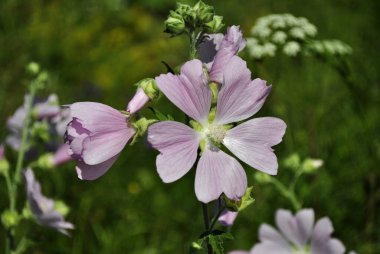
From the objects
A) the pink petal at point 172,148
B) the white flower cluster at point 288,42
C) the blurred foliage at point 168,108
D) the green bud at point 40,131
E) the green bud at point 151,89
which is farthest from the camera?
the blurred foliage at point 168,108

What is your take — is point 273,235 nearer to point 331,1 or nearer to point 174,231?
point 174,231

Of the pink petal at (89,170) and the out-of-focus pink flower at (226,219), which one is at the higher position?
the pink petal at (89,170)

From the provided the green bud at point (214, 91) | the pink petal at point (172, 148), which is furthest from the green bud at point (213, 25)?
the pink petal at point (172, 148)

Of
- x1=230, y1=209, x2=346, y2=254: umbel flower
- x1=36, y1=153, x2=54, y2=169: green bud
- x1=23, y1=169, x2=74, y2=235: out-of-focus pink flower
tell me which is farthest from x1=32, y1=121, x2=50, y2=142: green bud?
x1=230, y1=209, x2=346, y2=254: umbel flower

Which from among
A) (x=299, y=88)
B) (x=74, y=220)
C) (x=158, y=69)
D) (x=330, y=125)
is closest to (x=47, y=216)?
(x=74, y=220)

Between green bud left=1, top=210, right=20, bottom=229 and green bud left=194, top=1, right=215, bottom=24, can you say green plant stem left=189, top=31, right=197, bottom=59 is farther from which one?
green bud left=1, top=210, right=20, bottom=229

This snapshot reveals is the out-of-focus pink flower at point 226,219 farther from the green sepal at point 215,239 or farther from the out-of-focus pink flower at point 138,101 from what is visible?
the out-of-focus pink flower at point 138,101
